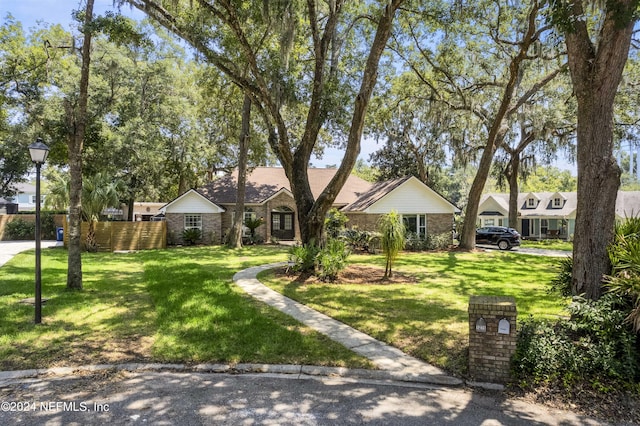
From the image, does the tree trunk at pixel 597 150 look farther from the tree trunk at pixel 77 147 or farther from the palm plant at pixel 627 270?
the tree trunk at pixel 77 147

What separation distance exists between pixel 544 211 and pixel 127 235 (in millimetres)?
35159

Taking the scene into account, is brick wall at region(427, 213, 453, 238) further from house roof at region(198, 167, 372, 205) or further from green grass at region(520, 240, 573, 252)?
green grass at region(520, 240, 573, 252)

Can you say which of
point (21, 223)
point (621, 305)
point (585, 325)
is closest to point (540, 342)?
point (585, 325)

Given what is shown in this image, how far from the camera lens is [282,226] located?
89.3 ft

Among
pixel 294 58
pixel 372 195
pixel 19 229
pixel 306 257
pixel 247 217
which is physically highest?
pixel 294 58

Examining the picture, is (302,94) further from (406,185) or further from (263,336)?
(263,336)

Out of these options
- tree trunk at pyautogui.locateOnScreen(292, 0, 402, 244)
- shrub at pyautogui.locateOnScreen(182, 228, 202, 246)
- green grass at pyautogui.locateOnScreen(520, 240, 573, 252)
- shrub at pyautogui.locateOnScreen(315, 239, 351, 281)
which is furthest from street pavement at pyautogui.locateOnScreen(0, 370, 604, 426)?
green grass at pyautogui.locateOnScreen(520, 240, 573, 252)

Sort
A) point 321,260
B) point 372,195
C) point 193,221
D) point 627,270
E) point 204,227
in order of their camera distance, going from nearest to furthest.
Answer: point 627,270, point 321,260, point 193,221, point 204,227, point 372,195

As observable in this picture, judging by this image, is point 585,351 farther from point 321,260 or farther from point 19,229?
point 19,229

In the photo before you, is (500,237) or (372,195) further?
(372,195)

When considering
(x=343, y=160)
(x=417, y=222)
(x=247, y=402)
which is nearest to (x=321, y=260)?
(x=343, y=160)

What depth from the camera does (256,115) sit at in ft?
80.3

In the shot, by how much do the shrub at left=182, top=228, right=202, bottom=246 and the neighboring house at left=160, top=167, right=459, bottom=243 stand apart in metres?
0.56

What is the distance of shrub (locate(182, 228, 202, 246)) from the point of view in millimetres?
23531
